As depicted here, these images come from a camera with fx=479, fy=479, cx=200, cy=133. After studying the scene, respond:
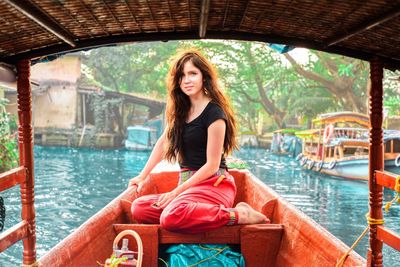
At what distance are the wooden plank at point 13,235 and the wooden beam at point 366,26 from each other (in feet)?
4.84

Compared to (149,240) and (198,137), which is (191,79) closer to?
(198,137)

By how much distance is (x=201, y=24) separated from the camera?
1.87m

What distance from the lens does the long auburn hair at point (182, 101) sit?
2.63 meters

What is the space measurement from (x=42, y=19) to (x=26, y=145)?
62 centimetres

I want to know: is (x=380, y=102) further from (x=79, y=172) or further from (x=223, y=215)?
(x=79, y=172)

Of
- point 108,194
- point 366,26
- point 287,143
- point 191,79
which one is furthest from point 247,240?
point 287,143

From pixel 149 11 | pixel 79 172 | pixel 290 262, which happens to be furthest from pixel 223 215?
pixel 79 172

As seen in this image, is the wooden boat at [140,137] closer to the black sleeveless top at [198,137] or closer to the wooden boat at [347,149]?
the wooden boat at [347,149]

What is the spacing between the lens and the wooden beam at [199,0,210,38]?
65.0 inches

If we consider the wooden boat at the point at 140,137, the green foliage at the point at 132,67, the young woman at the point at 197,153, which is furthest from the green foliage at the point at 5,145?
the green foliage at the point at 132,67

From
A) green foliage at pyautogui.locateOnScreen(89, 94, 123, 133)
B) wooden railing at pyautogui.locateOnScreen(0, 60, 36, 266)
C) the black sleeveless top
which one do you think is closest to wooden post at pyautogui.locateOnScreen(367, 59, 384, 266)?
the black sleeveless top

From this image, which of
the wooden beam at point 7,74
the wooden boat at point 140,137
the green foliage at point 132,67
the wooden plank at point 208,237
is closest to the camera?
the wooden beam at point 7,74

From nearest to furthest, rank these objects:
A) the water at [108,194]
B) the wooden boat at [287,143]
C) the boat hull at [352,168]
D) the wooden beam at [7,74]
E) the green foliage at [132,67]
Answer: the wooden beam at [7,74] < the water at [108,194] < the boat hull at [352,168] < the wooden boat at [287,143] < the green foliage at [132,67]

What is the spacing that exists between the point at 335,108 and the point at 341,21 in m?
20.7
